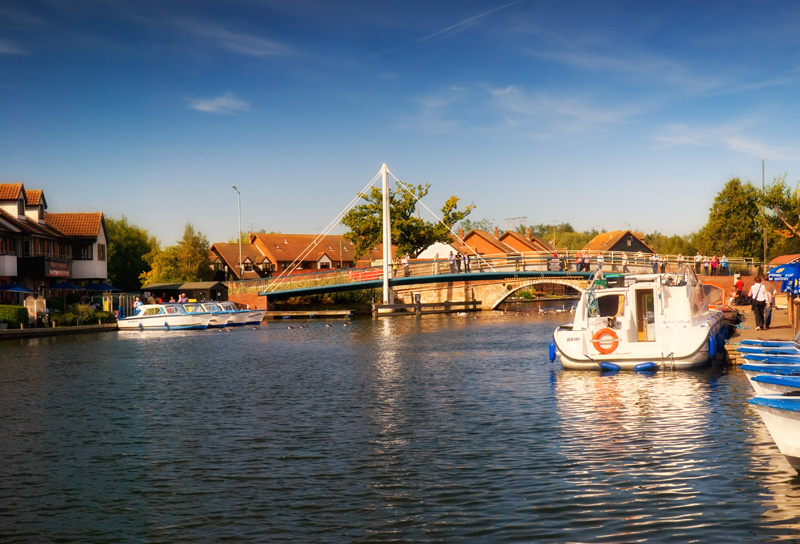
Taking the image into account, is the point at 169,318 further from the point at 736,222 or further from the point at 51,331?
the point at 736,222

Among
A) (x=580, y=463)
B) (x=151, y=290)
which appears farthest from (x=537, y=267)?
(x=580, y=463)

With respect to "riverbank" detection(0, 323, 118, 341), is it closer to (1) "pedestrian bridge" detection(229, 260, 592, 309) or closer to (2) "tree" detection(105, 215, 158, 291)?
(1) "pedestrian bridge" detection(229, 260, 592, 309)

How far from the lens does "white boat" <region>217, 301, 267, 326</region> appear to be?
60.2 meters

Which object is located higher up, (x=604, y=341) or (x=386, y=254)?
(x=386, y=254)

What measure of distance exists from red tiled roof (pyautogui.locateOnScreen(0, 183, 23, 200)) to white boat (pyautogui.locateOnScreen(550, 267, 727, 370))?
47629mm

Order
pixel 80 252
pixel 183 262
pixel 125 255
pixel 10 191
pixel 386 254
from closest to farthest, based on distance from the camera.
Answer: pixel 10 191 → pixel 80 252 → pixel 386 254 → pixel 183 262 → pixel 125 255

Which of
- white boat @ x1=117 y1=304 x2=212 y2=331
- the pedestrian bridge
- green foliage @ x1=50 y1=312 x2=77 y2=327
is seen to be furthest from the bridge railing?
green foliage @ x1=50 y1=312 x2=77 y2=327

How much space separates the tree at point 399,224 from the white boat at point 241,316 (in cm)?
2602

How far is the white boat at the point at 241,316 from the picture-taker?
198ft

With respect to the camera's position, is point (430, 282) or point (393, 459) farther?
point (430, 282)

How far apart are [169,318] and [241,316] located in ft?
19.1

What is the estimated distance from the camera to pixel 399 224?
277 feet

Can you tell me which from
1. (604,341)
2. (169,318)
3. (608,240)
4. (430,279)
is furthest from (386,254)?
(608,240)

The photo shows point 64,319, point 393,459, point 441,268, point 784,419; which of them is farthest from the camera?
point 441,268
